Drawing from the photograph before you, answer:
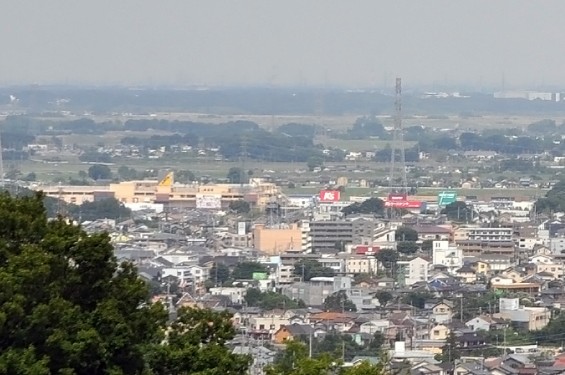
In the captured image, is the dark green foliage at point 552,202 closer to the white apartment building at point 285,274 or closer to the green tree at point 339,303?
the white apartment building at point 285,274

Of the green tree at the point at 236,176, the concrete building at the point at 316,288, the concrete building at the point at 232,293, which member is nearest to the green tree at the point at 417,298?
the concrete building at the point at 316,288

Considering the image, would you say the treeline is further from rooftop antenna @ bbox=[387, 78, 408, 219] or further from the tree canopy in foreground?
Result: the tree canopy in foreground

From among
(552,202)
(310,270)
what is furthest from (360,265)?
(552,202)

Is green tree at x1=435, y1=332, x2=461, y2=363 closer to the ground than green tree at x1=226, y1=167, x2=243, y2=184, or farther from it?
farther from it

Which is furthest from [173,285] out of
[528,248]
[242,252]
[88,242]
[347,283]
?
[88,242]

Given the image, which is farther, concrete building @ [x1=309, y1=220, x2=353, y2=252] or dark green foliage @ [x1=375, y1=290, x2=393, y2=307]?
concrete building @ [x1=309, y1=220, x2=353, y2=252]

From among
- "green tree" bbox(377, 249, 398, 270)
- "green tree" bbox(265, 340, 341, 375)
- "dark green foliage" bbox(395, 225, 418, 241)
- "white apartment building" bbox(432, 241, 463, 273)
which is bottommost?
"dark green foliage" bbox(395, 225, 418, 241)

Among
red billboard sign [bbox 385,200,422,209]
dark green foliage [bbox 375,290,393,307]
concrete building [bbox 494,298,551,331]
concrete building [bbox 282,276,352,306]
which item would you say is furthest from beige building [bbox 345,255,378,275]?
red billboard sign [bbox 385,200,422,209]
